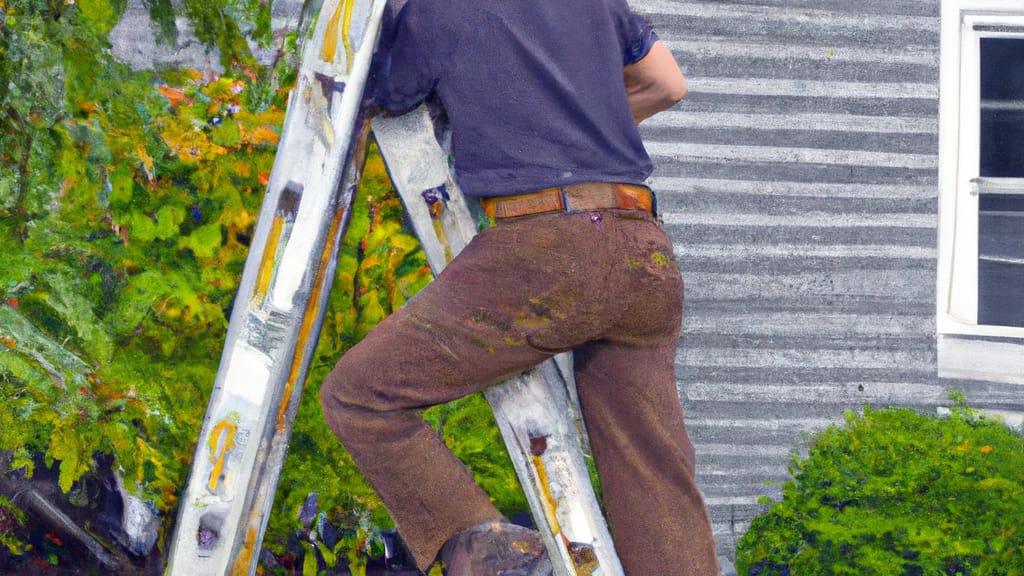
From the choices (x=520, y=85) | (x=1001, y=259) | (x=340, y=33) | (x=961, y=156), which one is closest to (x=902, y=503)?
(x=1001, y=259)

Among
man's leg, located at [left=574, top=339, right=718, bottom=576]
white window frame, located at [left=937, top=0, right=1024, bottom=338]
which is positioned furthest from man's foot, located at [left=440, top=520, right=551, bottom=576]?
white window frame, located at [left=937, top=0, right=1024, bottom=338]

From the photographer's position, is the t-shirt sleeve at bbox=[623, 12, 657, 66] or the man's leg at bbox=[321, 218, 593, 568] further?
the t-shirt sleeve at bbox=[623, 12, 657, 66]

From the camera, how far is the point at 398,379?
1.59 m

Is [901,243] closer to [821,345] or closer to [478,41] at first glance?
[821,345]

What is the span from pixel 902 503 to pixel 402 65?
1.98m

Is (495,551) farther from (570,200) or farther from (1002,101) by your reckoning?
(1002,101)

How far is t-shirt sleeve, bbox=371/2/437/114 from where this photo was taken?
166cm

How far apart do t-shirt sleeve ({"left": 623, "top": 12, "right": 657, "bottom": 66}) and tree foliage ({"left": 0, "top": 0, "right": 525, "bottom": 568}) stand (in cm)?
83

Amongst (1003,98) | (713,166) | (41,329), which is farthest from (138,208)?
(1003,98)

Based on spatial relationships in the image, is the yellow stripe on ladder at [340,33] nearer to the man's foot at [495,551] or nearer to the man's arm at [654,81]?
the man's arm at [654,81]

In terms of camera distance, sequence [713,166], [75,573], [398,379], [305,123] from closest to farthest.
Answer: [398,379] < [305,123] < [75,573] < [713,166]

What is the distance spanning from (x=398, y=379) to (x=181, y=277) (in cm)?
104

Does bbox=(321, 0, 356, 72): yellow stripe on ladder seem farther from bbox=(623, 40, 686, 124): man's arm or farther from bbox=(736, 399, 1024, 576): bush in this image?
bbox=(736, 399, 1024, 576): bush

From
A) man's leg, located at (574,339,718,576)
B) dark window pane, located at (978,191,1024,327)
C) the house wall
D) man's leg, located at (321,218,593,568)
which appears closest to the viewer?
man's leg, located at (321,218,593,568)
